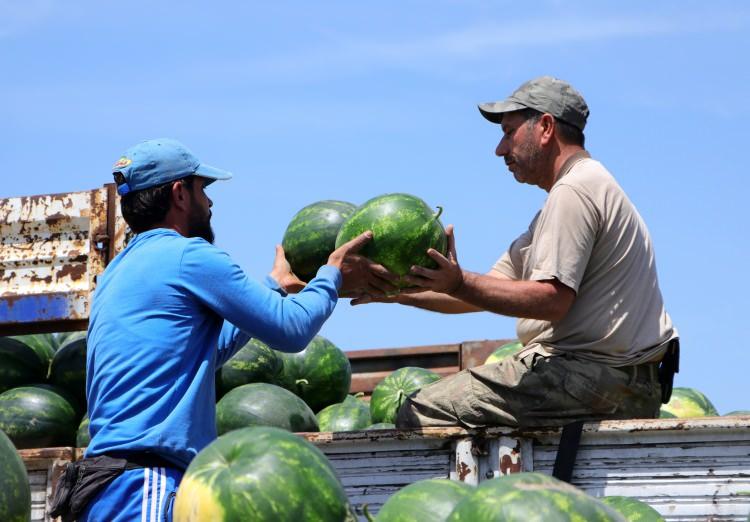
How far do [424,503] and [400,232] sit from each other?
2.66 meters

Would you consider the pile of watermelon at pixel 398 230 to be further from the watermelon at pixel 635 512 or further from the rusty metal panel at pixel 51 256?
the watermelon at pixel 635 512

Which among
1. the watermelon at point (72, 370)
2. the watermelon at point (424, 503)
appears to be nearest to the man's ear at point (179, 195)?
the watermelon at point (424, 503)

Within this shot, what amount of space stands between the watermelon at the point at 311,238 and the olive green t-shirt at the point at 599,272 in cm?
96

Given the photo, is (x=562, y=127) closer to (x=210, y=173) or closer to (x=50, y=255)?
(x=210, y=173)

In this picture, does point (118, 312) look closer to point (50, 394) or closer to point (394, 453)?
point (394, 453)

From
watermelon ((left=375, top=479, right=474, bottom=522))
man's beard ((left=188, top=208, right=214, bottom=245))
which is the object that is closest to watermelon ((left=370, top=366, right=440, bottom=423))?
man's beard ((left=188, top=208, right=214, bottom=245))

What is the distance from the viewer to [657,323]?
4.69m

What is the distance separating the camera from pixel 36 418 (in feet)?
18.9

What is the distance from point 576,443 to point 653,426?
272 millimetres

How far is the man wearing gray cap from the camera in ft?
15.0

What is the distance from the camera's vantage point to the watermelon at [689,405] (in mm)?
6441

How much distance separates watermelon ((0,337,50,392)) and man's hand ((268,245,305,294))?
1.84 metres

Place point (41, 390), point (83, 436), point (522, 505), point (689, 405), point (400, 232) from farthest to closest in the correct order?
point (689, 405) < point (41, 390) < point (83, 436) < point (400, 232) < point (522, 505)

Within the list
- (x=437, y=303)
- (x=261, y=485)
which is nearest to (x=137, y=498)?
(x=261, y=485)
